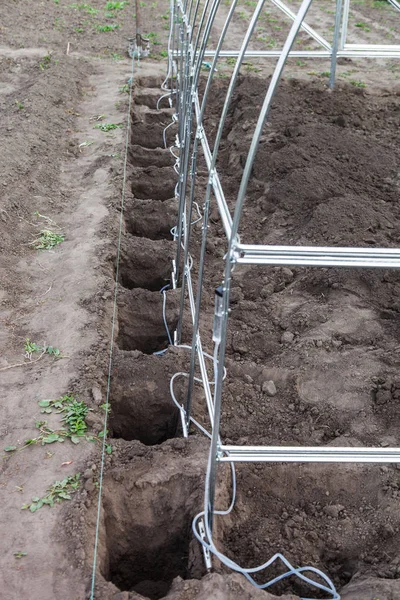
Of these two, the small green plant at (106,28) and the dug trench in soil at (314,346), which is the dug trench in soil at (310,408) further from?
the small green plant at (106,28)

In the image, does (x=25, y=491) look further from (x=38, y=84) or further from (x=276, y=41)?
(x=276, y=41)

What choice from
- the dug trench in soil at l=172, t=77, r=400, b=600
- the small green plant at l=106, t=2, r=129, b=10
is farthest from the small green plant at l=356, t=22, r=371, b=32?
the dug trench in soil at l=172, t=77, r=400, b=600

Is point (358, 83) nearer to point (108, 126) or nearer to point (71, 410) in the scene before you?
point (108, 126)

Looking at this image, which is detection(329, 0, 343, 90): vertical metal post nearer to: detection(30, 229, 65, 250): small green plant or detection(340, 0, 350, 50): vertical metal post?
detection(340, 0, 350, 50): vertical metal post

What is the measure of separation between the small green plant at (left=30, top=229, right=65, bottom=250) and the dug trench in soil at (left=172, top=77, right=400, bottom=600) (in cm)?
175

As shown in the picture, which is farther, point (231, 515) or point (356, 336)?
point (356, 336)

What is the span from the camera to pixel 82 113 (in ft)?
38.2

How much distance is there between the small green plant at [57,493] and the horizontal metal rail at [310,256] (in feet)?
7.58

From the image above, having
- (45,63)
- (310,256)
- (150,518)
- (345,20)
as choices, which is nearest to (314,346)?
(150,518)

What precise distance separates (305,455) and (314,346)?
224 centimetres

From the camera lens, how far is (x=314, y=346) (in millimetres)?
6035

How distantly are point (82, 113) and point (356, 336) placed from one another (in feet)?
25.1

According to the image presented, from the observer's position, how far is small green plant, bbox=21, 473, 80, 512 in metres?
4.47

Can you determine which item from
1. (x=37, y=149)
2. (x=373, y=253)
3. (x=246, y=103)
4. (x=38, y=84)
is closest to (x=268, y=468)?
(x=373, y=253)
